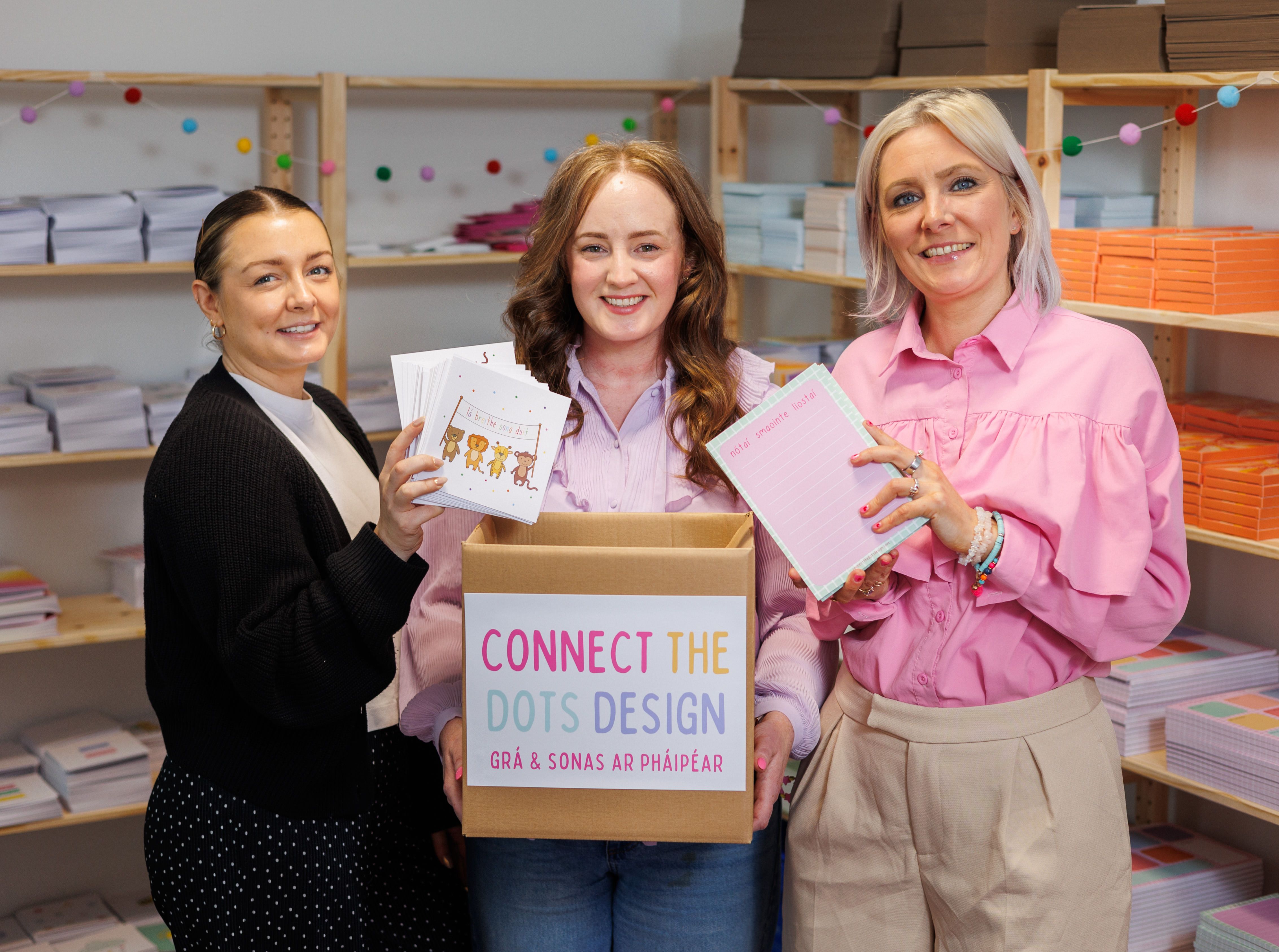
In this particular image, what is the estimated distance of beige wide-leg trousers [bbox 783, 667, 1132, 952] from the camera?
160 cm

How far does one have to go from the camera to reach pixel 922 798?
5.32ft

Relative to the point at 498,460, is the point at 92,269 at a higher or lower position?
higher

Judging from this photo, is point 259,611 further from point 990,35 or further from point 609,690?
point 990,35

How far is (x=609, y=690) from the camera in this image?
1483 millimetres

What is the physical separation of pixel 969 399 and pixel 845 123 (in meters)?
2.16

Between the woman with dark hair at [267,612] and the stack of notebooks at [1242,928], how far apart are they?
1.58 metres

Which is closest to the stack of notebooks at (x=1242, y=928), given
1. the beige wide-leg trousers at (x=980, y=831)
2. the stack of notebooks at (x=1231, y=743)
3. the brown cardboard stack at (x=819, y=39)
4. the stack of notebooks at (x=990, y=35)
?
the stack of notebooks at (x=1231, y=743)

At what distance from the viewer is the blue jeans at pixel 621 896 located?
1667 mm

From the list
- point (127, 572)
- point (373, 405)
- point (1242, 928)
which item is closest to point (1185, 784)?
point (1242, 928)

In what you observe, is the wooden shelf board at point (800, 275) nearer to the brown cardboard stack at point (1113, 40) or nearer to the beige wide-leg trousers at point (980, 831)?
the brown cardboard stack at point (1113, 40)

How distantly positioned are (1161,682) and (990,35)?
54.9 inches

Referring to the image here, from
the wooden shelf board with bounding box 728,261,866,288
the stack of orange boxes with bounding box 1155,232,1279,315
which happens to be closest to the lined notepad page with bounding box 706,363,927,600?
the stack of orange boxes with bounding box 1155,232,1279,315

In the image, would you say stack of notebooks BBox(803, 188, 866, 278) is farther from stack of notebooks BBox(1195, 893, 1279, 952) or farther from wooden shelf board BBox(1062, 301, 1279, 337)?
stack of notebooks BBox(1195, 893, 1279, 952)

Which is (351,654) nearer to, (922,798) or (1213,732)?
(922,798)
